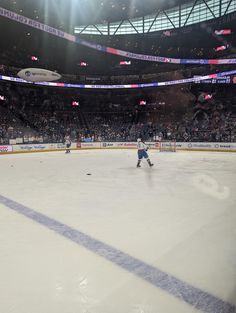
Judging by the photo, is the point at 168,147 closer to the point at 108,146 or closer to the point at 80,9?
the point at 108,146

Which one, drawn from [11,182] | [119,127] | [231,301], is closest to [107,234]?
[231,301]

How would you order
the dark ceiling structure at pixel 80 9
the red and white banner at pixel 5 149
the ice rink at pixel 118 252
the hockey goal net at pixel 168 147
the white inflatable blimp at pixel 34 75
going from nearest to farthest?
the ice rink at pixel 118 252 < the white inflatable blimp at pixel 34 75 < the red and white banner at pixel 5 149 < the dark ceiling structure at pixel 80 9 < the hockey goal net at pixel 168 147

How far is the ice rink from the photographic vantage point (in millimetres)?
2420

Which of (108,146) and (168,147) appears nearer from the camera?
(168,147)

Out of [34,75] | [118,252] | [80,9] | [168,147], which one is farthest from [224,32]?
[118,252]

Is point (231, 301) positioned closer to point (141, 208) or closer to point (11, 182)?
point (141, 208)

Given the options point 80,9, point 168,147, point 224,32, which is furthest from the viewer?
point 224,32

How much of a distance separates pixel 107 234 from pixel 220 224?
1901mm

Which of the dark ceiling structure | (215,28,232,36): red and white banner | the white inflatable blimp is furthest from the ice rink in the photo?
(215,28,232,36): red and white banner

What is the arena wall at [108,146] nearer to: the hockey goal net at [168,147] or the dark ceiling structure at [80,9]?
the hockey goal net at [168,147]

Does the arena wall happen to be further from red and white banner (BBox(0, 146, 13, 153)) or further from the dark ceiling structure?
the dark ceiling structure

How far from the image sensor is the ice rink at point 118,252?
2420 millimetres

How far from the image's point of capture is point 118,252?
3.41 metres

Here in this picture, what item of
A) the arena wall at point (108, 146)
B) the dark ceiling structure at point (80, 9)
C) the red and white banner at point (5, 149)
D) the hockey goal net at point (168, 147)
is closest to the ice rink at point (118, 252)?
the red and white banner at point (5, 149)
